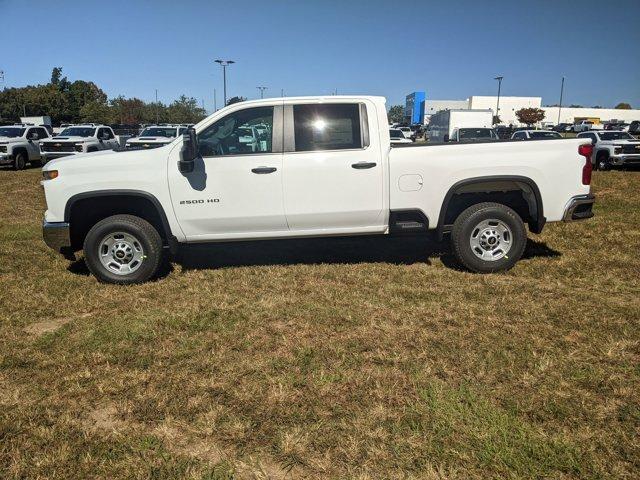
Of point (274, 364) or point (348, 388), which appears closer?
point (348, 388)

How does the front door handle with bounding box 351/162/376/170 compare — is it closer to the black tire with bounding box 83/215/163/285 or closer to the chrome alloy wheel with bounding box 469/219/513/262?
the chrome alloy wheel with bounding box 469/219/513/262

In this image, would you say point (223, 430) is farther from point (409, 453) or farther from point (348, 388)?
point (409, 453)

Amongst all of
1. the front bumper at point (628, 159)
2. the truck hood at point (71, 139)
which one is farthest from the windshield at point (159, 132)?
the front bumper at point (628, 159)

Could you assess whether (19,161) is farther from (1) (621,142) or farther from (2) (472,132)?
(1) (621,142)

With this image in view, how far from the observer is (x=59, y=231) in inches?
212

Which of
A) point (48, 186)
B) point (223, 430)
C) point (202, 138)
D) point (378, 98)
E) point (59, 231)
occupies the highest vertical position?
point (378, 98)

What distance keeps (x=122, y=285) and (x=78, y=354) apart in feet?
5.53

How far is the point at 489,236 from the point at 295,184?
7.60 feet

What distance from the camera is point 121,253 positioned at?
5.57 metres

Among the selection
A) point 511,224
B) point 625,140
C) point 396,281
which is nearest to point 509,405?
point 396,281

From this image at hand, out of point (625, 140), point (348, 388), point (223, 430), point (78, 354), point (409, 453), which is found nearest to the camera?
point (409, 453)

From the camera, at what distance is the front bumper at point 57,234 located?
5379mm

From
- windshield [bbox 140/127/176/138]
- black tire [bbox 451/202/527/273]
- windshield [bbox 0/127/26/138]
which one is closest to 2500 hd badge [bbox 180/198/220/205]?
black tire [bbox 451/202/527/273]

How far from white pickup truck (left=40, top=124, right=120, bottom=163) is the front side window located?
580 inches
